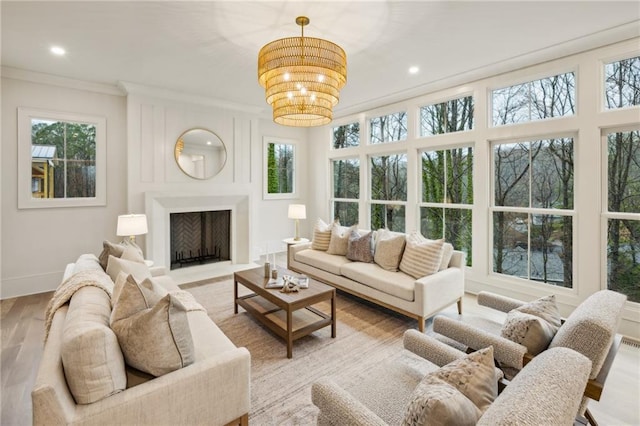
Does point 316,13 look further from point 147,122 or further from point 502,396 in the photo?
point 147,122

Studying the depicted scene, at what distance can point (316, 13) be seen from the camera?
2613mm

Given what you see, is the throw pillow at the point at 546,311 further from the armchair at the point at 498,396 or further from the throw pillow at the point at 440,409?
the throw pillow at the point at 440,409

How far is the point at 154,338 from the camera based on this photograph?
1472mm

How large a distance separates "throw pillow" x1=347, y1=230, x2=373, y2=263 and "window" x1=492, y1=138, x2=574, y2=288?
67.7 inches

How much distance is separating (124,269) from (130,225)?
158cm

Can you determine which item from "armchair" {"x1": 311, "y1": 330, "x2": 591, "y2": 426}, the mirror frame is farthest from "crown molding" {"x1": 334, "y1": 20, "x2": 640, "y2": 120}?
"armchair" {"x1": 311, "y1": 330, "x2": 591, "y2": 426}

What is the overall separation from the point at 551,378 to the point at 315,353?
79.8 inches

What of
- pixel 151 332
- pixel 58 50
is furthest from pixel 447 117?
pixel 58 50

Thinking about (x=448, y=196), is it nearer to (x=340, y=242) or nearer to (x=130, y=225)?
(x=340, y=242)

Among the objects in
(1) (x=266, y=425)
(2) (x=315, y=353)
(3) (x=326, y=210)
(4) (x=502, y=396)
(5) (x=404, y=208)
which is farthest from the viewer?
(3) (x=326, y=210)

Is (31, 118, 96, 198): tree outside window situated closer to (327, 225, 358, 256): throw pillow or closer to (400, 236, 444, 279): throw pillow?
(327, 225, 358, 256): throw pillow

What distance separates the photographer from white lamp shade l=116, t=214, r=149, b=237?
3.80m

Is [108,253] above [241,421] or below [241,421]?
above

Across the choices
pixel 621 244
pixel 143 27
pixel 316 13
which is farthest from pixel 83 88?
pixel 621 244
